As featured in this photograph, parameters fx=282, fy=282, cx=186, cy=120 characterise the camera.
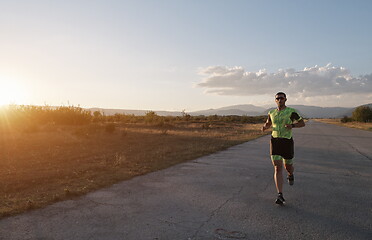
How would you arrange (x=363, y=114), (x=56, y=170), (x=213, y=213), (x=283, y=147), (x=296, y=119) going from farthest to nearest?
1. (x=363, y=114)
2. (x=56, y=170)
3. (x=283, y=147)
4. (x=296, y=119)
5. (x=213, y=213)

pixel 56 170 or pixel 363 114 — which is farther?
pixel 363 114


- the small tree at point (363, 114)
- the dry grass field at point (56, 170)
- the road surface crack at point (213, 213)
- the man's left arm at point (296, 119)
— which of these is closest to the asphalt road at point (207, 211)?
the road surface crack at point (213, 213)

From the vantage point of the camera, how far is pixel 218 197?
5855mm

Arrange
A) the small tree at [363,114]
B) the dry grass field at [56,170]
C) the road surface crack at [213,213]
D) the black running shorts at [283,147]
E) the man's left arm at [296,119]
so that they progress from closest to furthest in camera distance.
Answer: the road surface crack at [213,213], the man's left arm at [296,119], the black running shorts at [283,147], the dry grass field at [56,170], the small tree at [363,114]

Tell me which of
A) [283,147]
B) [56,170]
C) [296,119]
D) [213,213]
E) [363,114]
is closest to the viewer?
[213,213]

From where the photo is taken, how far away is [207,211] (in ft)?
16.3

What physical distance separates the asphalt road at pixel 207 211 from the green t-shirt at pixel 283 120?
135 cm

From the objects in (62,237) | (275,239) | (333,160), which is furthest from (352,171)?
(62,237)

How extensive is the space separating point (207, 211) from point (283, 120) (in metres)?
2.24

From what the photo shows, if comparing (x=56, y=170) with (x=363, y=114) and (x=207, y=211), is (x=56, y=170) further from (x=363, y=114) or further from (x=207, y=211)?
(x=363, y=114)

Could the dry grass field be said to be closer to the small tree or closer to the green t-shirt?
the green t-shirt

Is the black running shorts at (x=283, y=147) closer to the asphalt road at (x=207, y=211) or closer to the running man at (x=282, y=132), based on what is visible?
the running man at (x=282, y=132)

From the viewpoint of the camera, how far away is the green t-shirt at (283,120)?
5.37 m

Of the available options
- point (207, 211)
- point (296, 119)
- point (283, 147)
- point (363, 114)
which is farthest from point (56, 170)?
point (363, 114)
